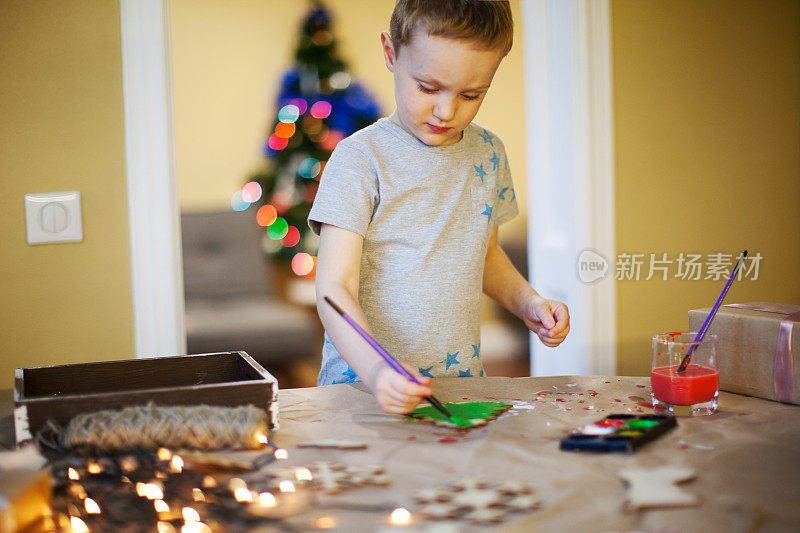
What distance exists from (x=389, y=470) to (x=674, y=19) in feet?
5.96

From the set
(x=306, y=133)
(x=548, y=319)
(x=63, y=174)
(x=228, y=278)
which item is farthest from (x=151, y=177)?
(x=228, y=278)

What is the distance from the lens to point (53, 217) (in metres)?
1.70

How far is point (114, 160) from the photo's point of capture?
1.73 metres

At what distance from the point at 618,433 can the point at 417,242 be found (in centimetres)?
51

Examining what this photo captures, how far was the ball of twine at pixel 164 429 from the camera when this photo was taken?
2.60 ft

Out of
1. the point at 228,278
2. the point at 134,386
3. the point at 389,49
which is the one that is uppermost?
the point at 389,49

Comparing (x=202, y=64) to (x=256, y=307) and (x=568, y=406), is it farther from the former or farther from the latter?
(x=568, y=406)

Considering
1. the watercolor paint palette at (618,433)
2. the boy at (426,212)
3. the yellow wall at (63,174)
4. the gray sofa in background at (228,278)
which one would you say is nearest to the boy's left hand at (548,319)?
the boy at (426,212)

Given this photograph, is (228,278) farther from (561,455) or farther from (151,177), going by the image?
(561,455)

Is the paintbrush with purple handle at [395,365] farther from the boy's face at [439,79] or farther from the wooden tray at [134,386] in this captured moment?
the boy's face at [439,79]

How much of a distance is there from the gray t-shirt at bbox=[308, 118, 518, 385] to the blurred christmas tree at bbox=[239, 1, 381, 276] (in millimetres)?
2769

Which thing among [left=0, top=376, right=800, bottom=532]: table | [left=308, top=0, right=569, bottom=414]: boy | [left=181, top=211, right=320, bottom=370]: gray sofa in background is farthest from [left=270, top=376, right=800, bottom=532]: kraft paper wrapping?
[left=181, top=211, right=320, bottom=370]: gray sofa in background

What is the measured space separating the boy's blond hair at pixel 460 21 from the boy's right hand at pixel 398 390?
0.49 metres

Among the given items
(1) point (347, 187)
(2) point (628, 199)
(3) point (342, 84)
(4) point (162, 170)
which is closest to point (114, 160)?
(4) point (162, 170)
